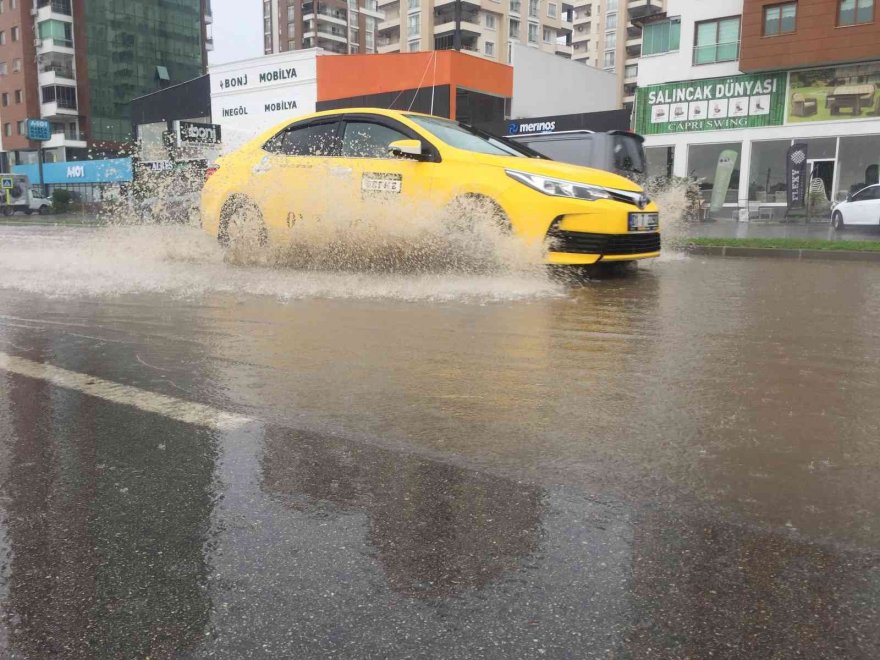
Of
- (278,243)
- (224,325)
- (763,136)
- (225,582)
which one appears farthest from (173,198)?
(763,136)

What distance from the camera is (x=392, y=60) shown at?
93.0ft

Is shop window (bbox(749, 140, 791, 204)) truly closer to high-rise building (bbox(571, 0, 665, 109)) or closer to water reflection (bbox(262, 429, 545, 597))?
water reflection (bbox(262, 429, 545, 597))

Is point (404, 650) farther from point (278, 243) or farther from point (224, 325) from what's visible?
point (278, 243)

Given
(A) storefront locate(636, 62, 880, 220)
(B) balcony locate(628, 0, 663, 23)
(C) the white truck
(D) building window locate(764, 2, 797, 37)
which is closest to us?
(A) storefront locate(636, 62, 880, 220)

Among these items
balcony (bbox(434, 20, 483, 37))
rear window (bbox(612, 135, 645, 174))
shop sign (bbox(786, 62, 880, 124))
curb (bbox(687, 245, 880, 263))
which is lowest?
curb (bbox(687, 245, 880, 263))

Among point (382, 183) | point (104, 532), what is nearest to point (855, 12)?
point (382, 183)

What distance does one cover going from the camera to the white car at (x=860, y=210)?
17.8 meters

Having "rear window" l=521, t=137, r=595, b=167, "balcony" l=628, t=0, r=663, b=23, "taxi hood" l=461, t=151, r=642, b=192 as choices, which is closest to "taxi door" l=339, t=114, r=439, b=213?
"taxi hood" l=461, t=151, r=642, b=192

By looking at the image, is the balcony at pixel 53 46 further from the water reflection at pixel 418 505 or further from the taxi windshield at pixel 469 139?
the water reflection at pixel 418 505

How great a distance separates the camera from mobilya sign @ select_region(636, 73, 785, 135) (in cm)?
2795

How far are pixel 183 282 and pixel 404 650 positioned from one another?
6468 mm

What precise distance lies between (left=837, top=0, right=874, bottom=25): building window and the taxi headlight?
24.1 metres

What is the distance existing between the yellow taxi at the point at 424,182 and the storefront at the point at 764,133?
2029cm

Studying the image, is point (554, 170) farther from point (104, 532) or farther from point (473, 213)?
point (104, 532)
